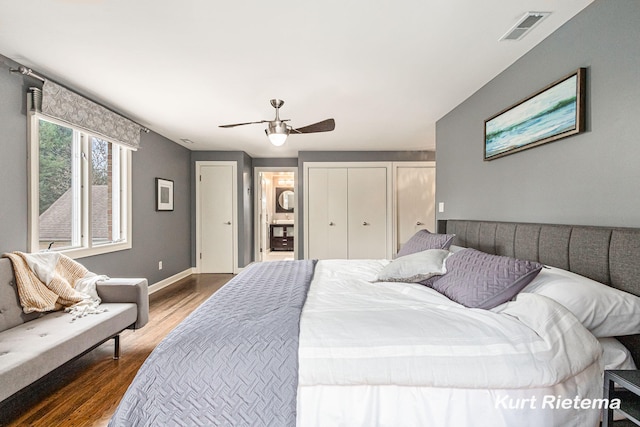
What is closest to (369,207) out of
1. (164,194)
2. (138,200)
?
(164,194)

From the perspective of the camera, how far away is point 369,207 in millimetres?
5980

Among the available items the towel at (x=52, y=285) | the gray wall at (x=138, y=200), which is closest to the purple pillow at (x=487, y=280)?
the towel at (x=52, y=285)

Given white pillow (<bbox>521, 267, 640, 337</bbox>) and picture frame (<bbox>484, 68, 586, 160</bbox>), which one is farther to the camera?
picture frame (<bbox>484, 68, 586, 160</bbox>)

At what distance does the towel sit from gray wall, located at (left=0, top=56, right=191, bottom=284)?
0.90ft

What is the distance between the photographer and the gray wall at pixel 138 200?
94.0 inches

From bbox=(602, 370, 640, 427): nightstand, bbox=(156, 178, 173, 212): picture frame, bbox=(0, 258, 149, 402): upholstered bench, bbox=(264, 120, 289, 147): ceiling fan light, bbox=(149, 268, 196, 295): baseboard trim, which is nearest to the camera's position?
bbox=(602, 370, 640, 427): nightstand

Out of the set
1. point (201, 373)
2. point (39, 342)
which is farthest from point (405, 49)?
point (39, 342)

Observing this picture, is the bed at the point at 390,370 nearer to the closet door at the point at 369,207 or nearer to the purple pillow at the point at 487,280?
the purple pillow at the point at 487,280

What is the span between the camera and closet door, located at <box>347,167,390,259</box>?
5973mm

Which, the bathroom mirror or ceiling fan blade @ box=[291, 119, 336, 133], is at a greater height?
ceiling fan blade @ box=[291, 119, 336, 133]

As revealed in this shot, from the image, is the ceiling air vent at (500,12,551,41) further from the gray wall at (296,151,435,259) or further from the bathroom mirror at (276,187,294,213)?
the bathroom mirror at (276,187,294,213)

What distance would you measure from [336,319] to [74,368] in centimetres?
218

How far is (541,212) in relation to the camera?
2141 mm

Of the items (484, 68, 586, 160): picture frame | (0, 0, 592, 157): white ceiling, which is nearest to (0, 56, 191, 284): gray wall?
(0, 0, 592, 157): white ceiling
